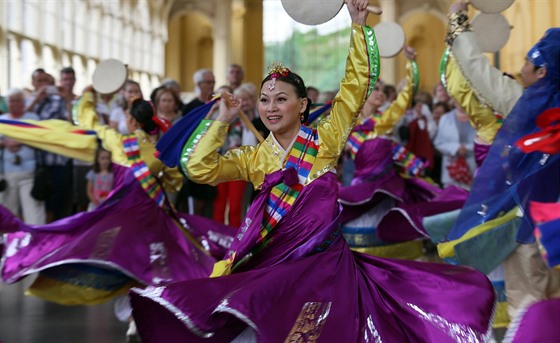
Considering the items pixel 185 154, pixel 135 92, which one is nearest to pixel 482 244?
pixel 185 154

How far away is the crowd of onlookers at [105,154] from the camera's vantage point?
762cm

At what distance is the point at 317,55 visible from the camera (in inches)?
1190

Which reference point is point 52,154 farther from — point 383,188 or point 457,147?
point 457,147

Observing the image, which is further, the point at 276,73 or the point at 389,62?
the point at 389,62

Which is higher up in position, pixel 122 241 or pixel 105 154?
pixel 105 154

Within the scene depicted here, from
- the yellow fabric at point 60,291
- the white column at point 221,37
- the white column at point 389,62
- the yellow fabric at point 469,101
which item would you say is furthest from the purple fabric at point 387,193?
the white column at point 221,37

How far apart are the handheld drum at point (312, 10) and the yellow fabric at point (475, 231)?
4.56 ft

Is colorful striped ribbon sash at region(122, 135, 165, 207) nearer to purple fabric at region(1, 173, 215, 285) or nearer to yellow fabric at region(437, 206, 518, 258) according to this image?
purple fabric at region(1, 173, 215, 285)

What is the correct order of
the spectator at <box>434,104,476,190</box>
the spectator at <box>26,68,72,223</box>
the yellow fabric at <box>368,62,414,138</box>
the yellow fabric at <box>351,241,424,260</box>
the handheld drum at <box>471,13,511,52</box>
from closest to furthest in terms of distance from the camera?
the handheld drum at <box>471,13,511,52</box>, the yellow fabric at <box>351,241,424,260</box>, the yellow fabric at <box>368,62,414,138</box>, the spectator at <box>26,68,72,223</box>, the spectator at <box>434,104,476,190</box>

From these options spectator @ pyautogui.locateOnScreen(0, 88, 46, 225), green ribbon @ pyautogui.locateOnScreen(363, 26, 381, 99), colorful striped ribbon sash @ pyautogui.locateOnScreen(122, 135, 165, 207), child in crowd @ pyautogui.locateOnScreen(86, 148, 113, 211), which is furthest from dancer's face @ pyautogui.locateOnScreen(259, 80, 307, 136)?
child in crowd @ pyautogui.locateOnScreen(86, 148, 113, 211)

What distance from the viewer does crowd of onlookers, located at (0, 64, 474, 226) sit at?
7.62 m

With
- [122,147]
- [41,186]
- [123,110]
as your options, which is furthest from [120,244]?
[123,110]

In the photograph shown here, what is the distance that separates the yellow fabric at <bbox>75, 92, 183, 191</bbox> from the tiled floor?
0.99m

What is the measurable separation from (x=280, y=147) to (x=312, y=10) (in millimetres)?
592
